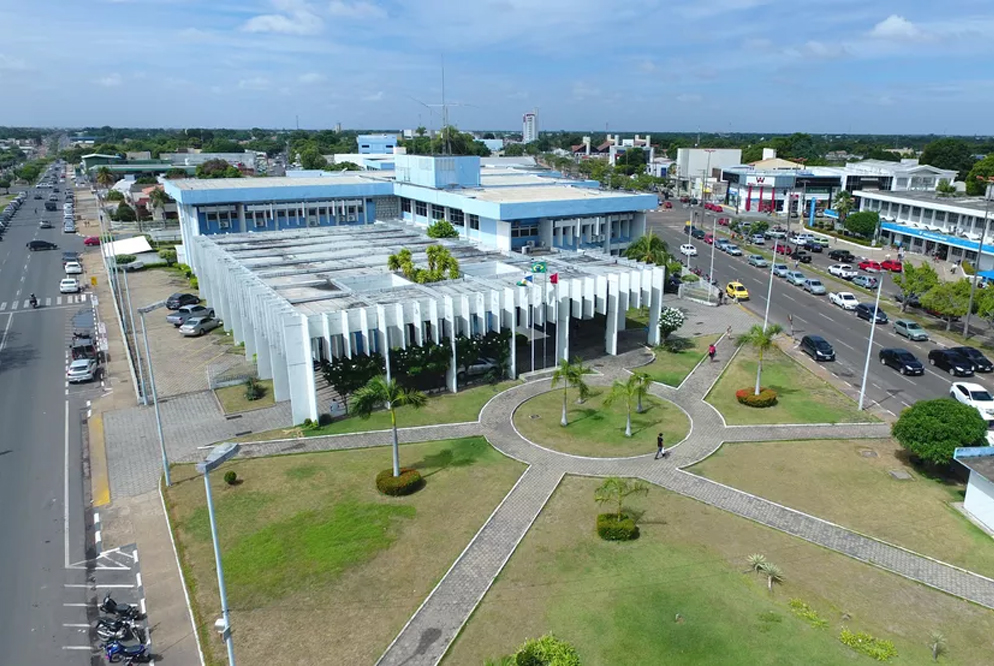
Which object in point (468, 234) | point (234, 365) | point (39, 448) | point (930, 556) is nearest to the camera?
point (930, 556)

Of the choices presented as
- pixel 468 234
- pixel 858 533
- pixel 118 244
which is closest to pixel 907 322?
pixel 858 533

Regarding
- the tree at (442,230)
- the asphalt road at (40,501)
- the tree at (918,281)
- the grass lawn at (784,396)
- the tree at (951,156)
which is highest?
the tree at (951,156)

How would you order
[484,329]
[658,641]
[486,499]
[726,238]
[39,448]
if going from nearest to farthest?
[658,641], [486,499], [39,448], [484,329], [726,238]

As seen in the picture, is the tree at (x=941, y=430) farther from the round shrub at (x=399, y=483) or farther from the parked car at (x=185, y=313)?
the parked car at (x=185, y=313)

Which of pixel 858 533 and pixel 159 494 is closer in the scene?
pixel 858 533

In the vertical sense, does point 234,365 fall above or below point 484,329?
below

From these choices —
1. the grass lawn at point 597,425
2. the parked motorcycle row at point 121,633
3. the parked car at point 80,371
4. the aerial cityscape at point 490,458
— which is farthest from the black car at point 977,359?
the parked car at point 80,371

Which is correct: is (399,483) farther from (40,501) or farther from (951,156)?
(951,156)

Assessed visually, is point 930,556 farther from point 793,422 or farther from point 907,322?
point 907,322
